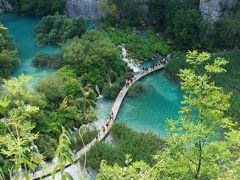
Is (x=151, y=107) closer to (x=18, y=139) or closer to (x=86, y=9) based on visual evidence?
(x=86, y=9)

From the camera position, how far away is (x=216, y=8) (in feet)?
117

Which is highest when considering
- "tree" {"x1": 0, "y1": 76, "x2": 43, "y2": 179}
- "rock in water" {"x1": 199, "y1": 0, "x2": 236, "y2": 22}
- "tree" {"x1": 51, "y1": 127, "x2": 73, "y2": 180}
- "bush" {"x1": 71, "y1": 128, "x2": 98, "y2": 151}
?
"tree" {"x1": 51, "y1": 127, "x2": 73, "y2": 180}

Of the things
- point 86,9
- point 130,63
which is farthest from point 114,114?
point 86,9

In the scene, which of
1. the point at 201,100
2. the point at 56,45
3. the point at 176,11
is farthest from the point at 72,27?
the point at 201,100

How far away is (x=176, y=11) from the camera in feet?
122

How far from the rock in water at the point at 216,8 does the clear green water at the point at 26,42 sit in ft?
44.3

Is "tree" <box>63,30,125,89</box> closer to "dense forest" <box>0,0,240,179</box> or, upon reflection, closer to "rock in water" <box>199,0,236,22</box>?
"dense forest" <box>0,0,240,179</box>

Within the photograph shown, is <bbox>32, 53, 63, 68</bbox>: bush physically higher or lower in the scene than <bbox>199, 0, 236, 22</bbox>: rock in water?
lower

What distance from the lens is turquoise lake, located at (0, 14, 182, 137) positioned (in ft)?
86.5

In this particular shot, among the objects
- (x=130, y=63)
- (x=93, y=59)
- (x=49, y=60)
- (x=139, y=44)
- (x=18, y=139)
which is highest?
(x=18, y=139)

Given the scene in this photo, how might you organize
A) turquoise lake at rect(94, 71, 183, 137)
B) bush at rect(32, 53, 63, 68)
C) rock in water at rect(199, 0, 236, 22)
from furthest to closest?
rock in water at rect(199, 0, 236, 22) < bush at rect(32, 53, 63, 68) < turquoise lake at rect(94, 71, 183, 137)

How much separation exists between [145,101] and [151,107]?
2.86 ft

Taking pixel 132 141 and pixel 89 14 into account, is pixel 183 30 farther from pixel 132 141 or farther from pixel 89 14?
pixel 132 141

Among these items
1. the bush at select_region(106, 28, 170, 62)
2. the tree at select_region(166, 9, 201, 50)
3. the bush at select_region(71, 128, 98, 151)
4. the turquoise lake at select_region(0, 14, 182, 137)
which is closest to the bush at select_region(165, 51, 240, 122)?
the turquoise lake at select_region(0, 14, 182, 137)
